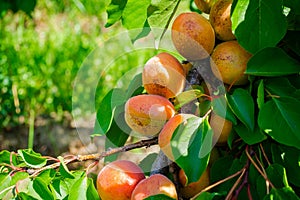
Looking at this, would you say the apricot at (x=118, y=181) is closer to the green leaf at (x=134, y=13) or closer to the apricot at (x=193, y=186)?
the apricot at (x=193, y=186)

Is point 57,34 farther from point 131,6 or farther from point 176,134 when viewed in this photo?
point 176,134

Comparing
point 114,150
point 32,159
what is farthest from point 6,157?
point 114,150

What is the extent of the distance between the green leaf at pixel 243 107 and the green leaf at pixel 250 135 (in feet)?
0.03

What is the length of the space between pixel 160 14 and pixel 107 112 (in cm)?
17

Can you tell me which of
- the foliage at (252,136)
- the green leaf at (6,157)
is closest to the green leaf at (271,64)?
the foliage at (252,136)

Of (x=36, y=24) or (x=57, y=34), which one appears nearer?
(x=57, y=34)

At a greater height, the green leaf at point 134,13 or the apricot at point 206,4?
the apricot at point 206,4

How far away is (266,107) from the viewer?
2.10 ft

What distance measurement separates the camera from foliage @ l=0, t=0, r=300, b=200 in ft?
2.05

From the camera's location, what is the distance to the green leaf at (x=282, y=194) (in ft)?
1.87

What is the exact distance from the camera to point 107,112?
2.64 ft

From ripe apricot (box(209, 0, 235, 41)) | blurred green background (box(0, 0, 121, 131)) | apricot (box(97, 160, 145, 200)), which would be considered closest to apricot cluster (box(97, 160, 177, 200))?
apricot (box(97, 160, 145, 200))

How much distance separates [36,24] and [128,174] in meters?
2.63

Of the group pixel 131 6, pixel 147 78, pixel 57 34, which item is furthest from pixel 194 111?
pixel 57 34
